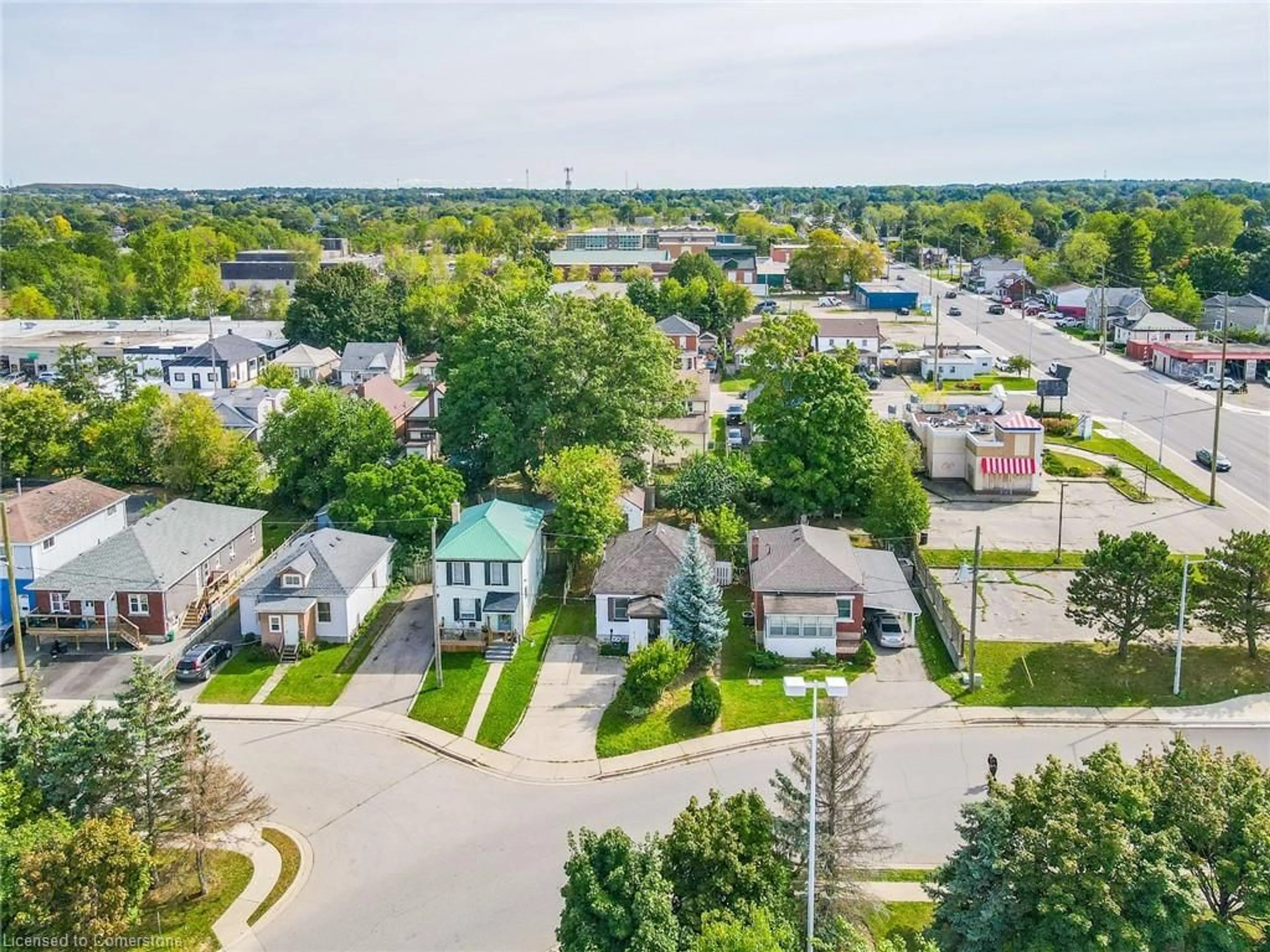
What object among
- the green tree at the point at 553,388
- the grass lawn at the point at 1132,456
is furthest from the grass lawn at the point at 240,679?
the grass lawn at the point at 1132,456

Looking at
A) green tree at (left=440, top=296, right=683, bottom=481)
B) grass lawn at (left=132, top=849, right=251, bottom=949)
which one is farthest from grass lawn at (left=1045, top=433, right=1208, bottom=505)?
grass lawn at (left=132, top=849, right=251, bottom=949)

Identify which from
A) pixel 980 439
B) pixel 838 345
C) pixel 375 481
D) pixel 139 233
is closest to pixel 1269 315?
pixel 838 345

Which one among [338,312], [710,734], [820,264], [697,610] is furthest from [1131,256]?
[710,734]

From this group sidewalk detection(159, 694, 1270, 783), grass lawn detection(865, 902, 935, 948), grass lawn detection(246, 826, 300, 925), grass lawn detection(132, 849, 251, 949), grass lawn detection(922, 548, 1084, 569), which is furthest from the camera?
grass lawn detection(922, 548, 1084, 569)

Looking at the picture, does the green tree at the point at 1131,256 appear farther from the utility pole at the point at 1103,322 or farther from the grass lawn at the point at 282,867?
the grass lawn at the point at 282,867

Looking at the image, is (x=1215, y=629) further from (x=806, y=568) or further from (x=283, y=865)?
Result: (x=283, y=865)

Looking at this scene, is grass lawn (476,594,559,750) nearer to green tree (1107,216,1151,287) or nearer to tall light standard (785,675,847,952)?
tall light standard (785,675,847,952)
